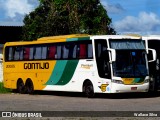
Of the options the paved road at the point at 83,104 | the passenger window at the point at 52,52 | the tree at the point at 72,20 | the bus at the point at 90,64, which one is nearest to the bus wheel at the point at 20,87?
the bus at the point at 90,64

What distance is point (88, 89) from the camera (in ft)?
90.4

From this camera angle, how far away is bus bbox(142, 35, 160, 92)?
2827cm

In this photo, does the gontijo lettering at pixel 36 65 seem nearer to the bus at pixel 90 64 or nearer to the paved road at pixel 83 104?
the bus at pixel 90 64

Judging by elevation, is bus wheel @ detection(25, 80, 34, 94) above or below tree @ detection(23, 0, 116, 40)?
below

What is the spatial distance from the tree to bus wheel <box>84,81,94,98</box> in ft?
47.6

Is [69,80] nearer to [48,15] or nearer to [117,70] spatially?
[117,70]

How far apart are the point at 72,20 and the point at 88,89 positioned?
52.2 ft

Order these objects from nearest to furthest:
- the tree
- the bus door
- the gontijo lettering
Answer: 1. the bus door
2. the gontijo lettering
3. the tree

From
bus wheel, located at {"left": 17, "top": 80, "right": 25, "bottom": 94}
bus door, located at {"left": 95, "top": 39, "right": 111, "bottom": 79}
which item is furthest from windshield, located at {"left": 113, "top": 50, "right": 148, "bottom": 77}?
bus wheel, located at {"left": 17, "top": 80, "right": 25, "bottom": 94}

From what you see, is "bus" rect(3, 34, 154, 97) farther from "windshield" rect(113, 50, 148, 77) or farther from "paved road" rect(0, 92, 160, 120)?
"paved road" rect(0, 92, 160, 120)

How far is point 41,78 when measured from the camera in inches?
1220

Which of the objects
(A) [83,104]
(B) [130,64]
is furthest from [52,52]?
(A) [83,104]

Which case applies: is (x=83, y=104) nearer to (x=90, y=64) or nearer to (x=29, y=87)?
(x=90, y=64)

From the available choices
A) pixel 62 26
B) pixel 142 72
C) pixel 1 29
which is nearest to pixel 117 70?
pixel 142 72
